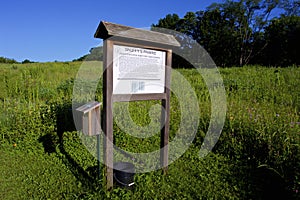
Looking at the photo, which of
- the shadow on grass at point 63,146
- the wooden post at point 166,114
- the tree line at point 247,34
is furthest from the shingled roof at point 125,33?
the tree line at point 247,34

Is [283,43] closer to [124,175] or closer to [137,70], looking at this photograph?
[137,70]

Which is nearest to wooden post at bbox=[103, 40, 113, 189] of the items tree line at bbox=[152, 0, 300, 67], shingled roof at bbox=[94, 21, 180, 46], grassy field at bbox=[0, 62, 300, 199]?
shingled roof at bbox=[94, 21, 180, 46]

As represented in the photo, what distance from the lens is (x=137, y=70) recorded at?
8.39 ft

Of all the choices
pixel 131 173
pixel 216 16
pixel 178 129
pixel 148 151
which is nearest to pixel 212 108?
pixel 178 129

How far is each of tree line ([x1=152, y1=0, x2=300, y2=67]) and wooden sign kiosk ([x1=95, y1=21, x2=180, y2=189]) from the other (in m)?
20.0

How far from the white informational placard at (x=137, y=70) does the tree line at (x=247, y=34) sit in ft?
65.6

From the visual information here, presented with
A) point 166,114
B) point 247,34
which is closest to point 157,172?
point 166,114

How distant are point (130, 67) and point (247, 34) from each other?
31.3 meters

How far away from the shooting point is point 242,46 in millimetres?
28125

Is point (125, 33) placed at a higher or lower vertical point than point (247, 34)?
lower

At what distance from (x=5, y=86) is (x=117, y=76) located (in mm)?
A: 7079

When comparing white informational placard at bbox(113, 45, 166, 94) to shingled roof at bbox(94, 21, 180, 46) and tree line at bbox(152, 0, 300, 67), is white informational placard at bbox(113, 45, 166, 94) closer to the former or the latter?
shingled roof at bbox(94, 21, 180, 46)

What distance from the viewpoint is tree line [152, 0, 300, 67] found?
72.5ft

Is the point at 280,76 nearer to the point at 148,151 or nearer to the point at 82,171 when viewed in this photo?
the point at 148,151
